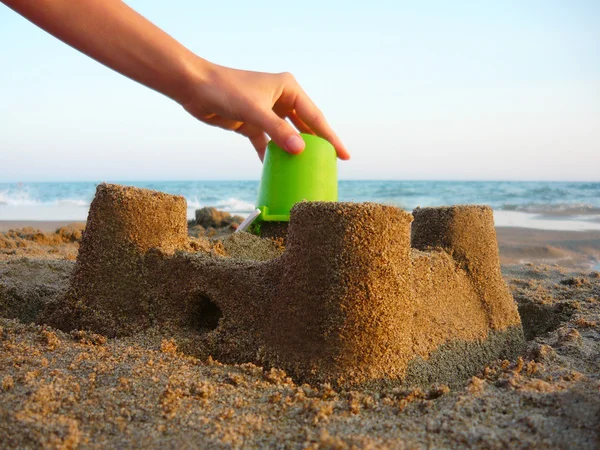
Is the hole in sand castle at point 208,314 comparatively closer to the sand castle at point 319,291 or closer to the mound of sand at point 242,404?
the sand castle at point 319,291

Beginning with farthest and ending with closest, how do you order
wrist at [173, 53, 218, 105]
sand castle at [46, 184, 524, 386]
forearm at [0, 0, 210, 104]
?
wrist at [173, 53, 218, 105], forearm at [0, 0, 210, 104], sand castle at [46, 184, 524, 386]

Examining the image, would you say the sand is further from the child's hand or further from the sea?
the sea

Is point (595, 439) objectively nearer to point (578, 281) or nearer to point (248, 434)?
point (248, 434)

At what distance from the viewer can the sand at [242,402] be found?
137cm

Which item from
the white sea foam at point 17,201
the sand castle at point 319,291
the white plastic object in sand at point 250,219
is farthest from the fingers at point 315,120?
the white sea foam at point 17,201

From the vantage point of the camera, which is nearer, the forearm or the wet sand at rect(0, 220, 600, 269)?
the forearm

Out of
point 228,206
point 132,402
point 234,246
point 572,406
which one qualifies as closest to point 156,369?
point 132,402

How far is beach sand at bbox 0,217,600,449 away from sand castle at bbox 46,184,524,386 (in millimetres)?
103

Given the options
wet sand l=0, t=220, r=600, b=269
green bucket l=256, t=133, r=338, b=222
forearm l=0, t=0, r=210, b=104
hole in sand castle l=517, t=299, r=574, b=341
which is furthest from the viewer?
wet sand l=0, t=220, r=600, b=269

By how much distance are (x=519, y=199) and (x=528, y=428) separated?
57.7ft

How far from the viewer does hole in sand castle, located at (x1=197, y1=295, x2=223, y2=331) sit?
2232mm

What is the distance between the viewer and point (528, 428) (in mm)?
1404

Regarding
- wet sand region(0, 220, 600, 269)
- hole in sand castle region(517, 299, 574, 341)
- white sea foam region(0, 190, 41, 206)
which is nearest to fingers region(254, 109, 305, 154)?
hole in sand castle region(517, 299, 574, 341)

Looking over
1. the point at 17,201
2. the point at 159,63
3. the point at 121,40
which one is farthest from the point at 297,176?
the point at 17,201
